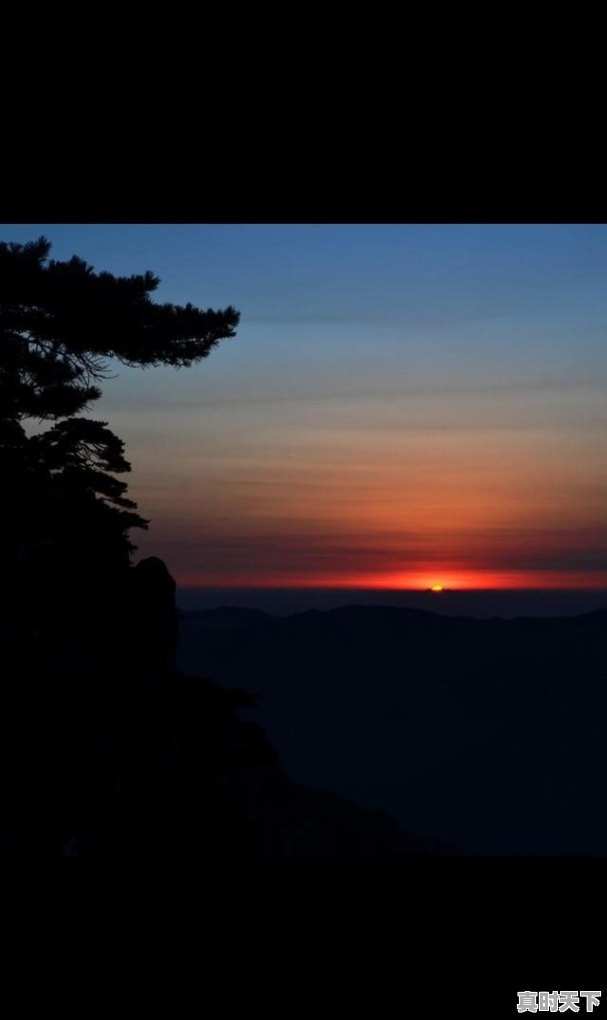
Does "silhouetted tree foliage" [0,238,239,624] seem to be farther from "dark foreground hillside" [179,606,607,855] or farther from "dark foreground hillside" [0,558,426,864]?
"dark foreground hillside" [179,606,607,855]

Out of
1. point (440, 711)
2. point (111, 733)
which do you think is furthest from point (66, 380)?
point (440, 711)

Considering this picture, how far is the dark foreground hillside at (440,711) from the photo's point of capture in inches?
2303

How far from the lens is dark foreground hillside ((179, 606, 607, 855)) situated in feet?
192

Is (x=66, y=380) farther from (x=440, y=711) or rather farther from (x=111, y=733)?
(x=440, y=711)

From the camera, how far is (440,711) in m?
68.1

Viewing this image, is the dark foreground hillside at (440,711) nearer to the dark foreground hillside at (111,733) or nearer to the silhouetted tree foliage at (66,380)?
the dark foreground hillside at (111,733)

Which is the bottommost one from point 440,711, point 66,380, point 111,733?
point 440,711

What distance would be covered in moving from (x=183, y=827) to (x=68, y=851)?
1420 mm

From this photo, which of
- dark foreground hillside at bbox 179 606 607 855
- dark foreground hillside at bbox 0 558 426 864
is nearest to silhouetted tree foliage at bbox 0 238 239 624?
dark foreground hillside at bbox 0 558 426 864
